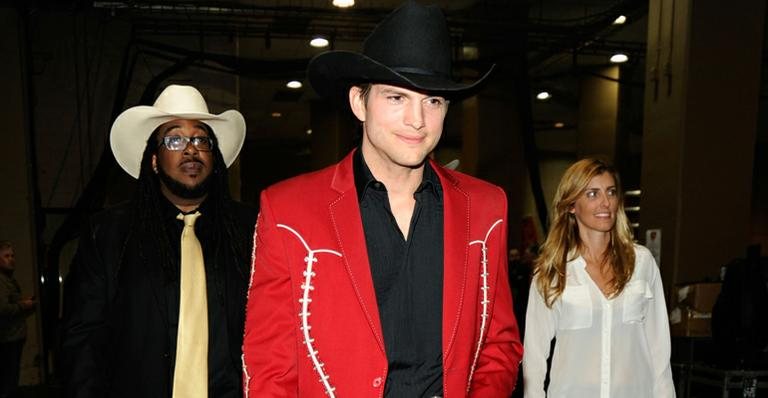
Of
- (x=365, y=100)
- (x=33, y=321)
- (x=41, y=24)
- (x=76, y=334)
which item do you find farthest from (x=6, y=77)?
(x=365, y=100)

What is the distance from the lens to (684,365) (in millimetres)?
5047

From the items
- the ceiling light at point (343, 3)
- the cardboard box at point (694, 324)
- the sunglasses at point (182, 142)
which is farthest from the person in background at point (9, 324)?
the cardboard box at point (694, 324)

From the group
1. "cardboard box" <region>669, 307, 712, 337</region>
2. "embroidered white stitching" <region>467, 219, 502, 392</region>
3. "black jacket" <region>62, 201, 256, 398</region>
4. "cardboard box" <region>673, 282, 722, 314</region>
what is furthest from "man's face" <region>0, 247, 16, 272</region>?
"cardboard box" <region>673, 282, 722, 314</region>

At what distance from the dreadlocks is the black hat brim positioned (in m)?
0.87

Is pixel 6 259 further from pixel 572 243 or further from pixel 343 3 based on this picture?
pixel 572 243

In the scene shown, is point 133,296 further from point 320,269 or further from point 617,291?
point 617,291

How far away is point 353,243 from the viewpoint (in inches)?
69.9

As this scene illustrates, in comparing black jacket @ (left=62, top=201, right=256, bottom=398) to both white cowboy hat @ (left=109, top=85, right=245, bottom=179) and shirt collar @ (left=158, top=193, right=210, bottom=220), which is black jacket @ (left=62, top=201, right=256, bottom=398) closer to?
A: shirt collar @ (left=158, top=193, right=210, bottom=220)

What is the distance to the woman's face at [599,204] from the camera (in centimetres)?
332

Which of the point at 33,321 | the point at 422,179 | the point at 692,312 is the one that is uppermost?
the point at 422,179

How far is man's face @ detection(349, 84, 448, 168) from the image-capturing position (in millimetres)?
1742

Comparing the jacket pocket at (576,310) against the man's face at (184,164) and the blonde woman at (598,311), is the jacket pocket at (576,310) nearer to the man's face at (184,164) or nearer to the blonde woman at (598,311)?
the blonde woman at (598,311)

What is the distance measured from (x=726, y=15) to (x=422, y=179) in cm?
586

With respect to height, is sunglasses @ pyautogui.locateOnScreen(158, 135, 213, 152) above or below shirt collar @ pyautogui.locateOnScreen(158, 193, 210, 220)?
above
